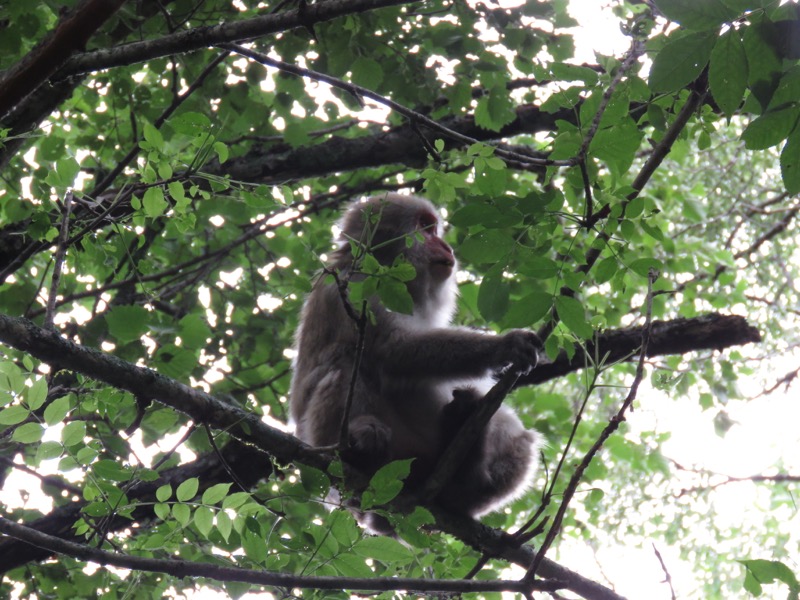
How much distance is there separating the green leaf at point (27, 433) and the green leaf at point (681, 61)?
6.55ft

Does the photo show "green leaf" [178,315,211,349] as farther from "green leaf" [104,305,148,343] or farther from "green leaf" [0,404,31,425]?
"green leaf" [0,404,31,425]

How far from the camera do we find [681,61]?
6.25ft

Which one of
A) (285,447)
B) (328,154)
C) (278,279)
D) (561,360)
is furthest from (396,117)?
(285,447)

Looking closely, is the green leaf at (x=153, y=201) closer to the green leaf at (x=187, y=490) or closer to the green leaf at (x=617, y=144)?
the green leaf at (x=187, y=490)

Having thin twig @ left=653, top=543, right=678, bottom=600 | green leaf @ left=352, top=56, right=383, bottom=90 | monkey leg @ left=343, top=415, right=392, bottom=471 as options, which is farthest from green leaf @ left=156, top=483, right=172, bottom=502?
green leaf @ left=352, top=56, right=383, bottom=90

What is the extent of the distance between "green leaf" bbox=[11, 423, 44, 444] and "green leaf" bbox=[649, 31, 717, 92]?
200 cm

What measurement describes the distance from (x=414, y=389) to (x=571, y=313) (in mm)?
1595

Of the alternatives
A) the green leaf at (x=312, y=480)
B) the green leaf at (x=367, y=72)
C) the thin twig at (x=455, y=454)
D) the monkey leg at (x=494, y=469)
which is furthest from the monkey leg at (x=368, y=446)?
the green leaf at (x=367, y=72)

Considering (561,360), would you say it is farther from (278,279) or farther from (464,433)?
(278,279)

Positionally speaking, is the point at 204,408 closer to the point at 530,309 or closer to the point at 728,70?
the point at 530,309

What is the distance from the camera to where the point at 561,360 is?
4605mm

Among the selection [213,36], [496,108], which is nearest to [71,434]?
[213,36]

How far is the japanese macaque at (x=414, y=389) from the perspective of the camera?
3.79 m

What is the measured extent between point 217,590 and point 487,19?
339cm
